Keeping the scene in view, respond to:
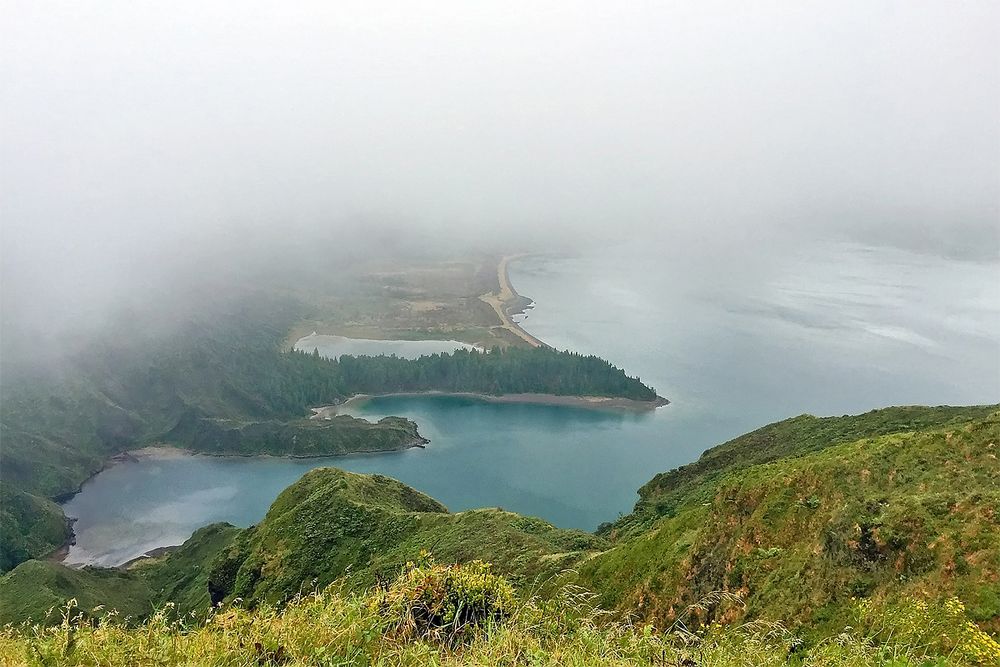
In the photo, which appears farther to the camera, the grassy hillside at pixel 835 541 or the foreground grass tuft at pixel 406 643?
the grassy hillside at pixel 835 541

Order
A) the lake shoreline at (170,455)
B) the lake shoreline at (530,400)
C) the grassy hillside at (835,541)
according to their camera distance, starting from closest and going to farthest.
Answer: the grassy hillside at (835,541), the lake shoreline at (170,455), the lake shoreline at (530,400)

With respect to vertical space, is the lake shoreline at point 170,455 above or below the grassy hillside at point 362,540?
below

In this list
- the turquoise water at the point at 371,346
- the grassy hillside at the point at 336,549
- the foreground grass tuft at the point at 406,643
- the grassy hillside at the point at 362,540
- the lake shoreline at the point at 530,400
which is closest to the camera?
the foreground grass tuft at the point at 406,643

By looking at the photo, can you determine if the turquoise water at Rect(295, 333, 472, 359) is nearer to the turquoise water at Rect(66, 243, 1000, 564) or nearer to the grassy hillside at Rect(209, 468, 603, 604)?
the turquoise water at Rect(66, 243, 1000, 564)

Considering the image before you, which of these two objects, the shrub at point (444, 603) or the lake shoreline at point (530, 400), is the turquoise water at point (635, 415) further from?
the shrub at point (444, 603)

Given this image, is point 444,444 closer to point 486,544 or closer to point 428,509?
point 428,509

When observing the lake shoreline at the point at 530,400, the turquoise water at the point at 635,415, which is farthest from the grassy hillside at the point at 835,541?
the lake shoreline at the point at 530,400
